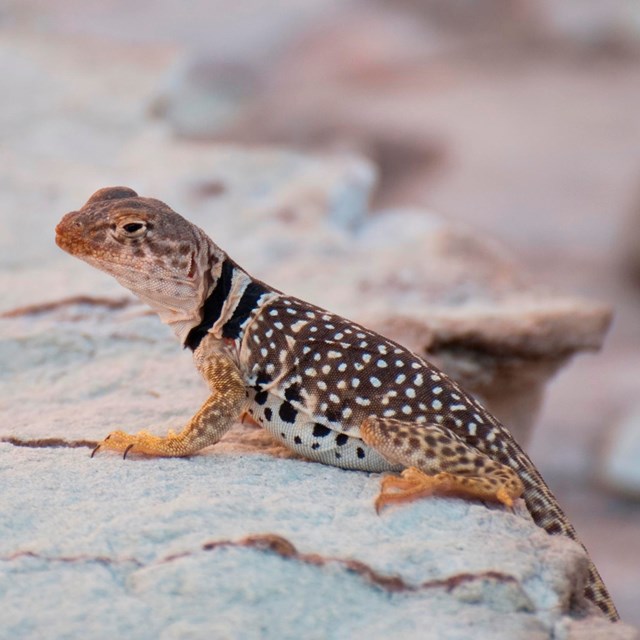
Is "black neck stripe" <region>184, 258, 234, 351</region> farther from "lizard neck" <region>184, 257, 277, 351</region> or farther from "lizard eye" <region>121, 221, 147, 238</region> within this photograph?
Answer: "lizard eye" <region>121, 221, 147, 238</region>

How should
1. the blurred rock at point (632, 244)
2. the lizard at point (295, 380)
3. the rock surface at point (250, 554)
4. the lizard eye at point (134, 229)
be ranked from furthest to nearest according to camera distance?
the blurred rock at point (632, 244), the lizard eye at point (134, 229), the lizard at point (295, 380), the rock surface at point (250, 554)

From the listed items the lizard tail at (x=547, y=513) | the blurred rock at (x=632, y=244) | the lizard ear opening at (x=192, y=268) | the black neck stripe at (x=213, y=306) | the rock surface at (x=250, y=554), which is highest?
the blurred rock at (x=632, y=244)

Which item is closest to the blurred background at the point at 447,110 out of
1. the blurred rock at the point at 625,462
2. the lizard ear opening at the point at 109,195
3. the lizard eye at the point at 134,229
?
the blurred rock at the point at 625,462

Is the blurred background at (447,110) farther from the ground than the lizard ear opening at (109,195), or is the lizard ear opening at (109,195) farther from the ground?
the blurred background at (447,110)

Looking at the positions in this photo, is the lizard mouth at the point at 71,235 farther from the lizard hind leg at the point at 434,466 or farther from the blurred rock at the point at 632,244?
the blurred rock at the point at 632,244

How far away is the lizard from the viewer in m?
3.50

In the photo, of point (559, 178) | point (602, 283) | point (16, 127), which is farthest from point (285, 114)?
point (16, 127)

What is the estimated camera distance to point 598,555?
7527 millimetres

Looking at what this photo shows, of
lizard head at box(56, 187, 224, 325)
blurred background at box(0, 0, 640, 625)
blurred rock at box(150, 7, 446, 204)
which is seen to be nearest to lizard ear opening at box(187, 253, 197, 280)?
lizard head at box(56, 187, 224, 325)

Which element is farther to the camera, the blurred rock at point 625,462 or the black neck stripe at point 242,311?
the blurred rock at point 625,462

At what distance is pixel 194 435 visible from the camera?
353 centimetres

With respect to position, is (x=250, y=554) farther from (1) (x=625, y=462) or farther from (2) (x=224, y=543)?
(1) (x=625, y=462)

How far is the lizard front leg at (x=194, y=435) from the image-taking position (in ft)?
11.5

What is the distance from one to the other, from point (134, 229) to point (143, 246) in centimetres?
7
